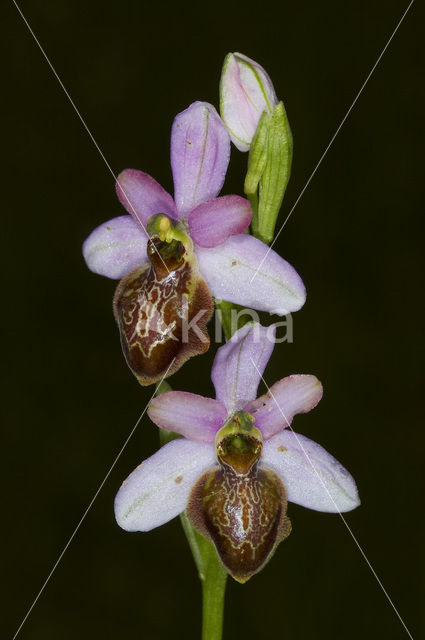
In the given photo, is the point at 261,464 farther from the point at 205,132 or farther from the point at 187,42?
the point at 187,42

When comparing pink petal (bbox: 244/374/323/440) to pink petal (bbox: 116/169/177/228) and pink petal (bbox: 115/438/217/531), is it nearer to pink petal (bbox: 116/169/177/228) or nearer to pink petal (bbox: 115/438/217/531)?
pink petal (bbox: 115/438/217/531)

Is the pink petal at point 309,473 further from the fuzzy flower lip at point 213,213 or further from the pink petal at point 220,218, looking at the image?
the pink petal at point 220,218

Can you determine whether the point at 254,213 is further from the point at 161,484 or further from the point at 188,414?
the point at 161,484

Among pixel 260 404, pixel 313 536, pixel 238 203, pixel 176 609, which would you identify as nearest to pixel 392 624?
pixel 313 536

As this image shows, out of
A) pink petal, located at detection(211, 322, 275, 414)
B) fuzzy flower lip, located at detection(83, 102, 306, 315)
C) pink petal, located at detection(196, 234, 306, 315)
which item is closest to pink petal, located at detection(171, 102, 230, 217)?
fuzzy flower lip, located at detection(83, 102, 306, 315)

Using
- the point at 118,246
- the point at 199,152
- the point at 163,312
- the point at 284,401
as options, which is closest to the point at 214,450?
the point at 284,401

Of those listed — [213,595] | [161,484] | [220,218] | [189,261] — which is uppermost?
[220,218]
